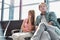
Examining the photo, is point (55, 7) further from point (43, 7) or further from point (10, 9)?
point (10, 9)

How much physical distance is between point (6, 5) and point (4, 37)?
162 centimetres

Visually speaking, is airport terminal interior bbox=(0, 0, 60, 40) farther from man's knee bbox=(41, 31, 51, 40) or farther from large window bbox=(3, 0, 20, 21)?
man's knee bbox=(41, 31, 51, 40)

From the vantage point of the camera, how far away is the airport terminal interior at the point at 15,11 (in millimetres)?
4259

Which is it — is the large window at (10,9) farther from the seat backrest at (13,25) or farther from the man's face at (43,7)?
the man's face at (43,7)

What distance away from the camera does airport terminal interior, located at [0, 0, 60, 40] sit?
4.26m

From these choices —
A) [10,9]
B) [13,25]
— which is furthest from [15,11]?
[13,25]

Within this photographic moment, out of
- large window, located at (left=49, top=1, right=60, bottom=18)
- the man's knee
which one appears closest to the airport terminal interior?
large window, located at (left=49, top=1, right=60, bottom=18)

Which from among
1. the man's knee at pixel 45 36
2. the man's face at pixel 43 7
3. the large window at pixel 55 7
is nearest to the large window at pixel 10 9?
the large window at pixel 55 7

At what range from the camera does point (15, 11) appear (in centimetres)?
530

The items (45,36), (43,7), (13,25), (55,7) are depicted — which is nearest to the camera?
(45,36)

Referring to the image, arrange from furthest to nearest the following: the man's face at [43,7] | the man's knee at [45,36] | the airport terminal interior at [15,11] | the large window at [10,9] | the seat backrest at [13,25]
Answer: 1. the large window at [10,9]
2. the seat backrest at [13,25]
3. the airport terminal interior at [15,11]
4. the man's face at [43,7]
5. the man's knee at [45,36]

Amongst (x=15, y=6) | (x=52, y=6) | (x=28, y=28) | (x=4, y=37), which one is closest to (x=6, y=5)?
(x=15, y=6)

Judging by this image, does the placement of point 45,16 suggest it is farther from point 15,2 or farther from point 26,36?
point 15,2

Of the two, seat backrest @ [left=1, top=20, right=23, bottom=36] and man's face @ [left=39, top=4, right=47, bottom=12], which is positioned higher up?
man's face @ [left=39, top=4, right=47, bottom=12]
